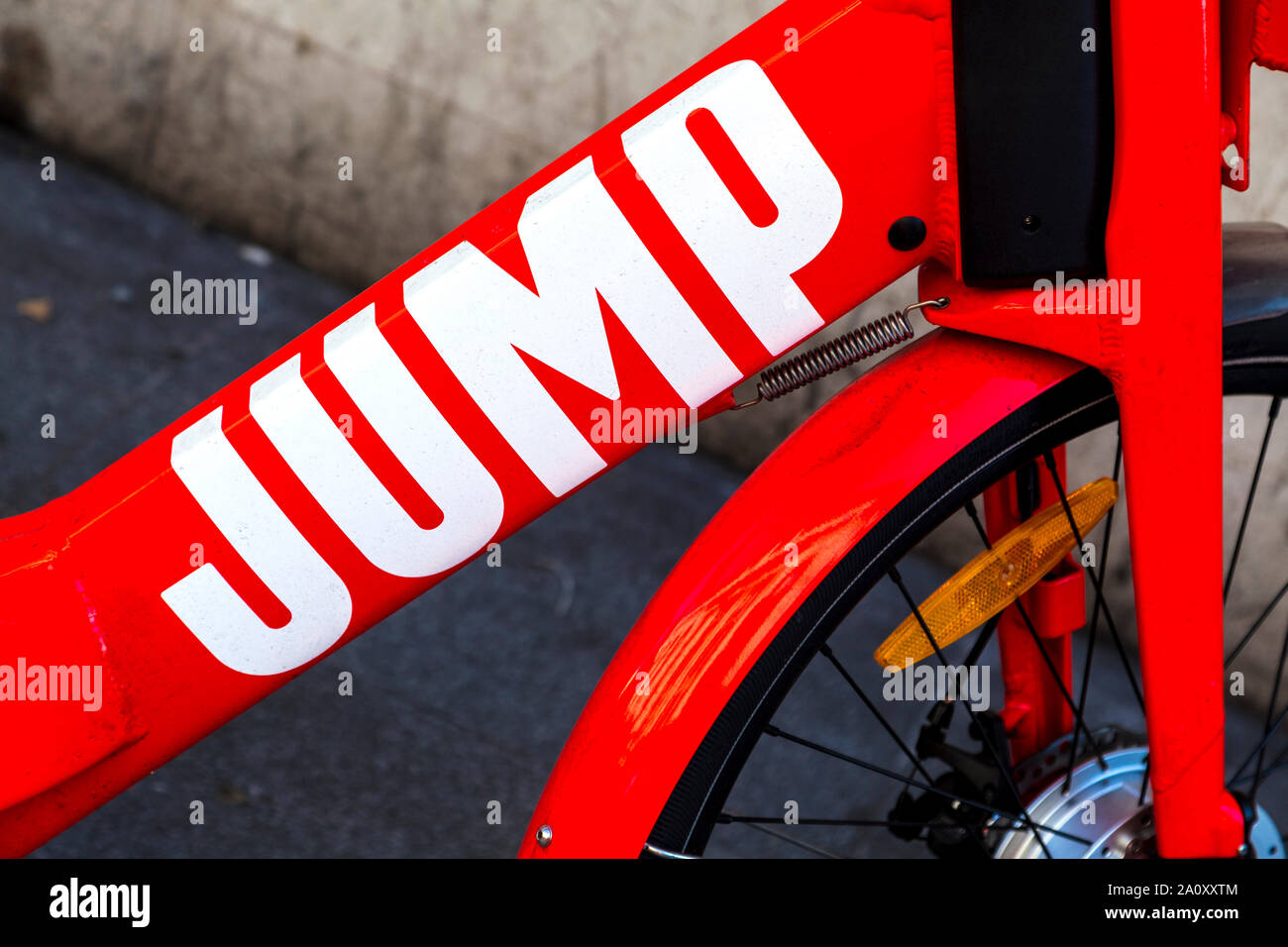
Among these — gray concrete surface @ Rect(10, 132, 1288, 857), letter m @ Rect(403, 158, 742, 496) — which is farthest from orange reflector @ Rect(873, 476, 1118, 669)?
gray concrete surface @ Rect(10, 132, 1288, 857)

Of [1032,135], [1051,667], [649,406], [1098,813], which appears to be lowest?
[1098,813]

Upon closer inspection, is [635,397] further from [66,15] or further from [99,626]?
[66,15]

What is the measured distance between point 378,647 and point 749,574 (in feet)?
4.62

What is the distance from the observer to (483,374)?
3.48ft

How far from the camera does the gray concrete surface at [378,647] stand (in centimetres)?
213

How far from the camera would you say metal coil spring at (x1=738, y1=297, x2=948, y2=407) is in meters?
1.15

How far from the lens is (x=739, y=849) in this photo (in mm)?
2133

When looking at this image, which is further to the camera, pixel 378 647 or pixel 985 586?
pixel 378 647

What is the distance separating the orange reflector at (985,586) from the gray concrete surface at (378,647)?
0.93m

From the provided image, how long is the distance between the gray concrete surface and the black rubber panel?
1.31m

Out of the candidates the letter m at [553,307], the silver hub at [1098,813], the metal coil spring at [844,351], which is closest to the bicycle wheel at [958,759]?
the silver hub at [1098,813]

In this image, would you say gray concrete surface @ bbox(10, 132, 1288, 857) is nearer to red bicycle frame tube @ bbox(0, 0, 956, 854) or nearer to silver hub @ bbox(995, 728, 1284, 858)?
silver hub @ bbox(995, 728, 1284, 858)

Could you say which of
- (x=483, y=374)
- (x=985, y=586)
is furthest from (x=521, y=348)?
(x=985, y=586)

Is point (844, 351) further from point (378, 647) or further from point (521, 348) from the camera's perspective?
point (378, 647)
